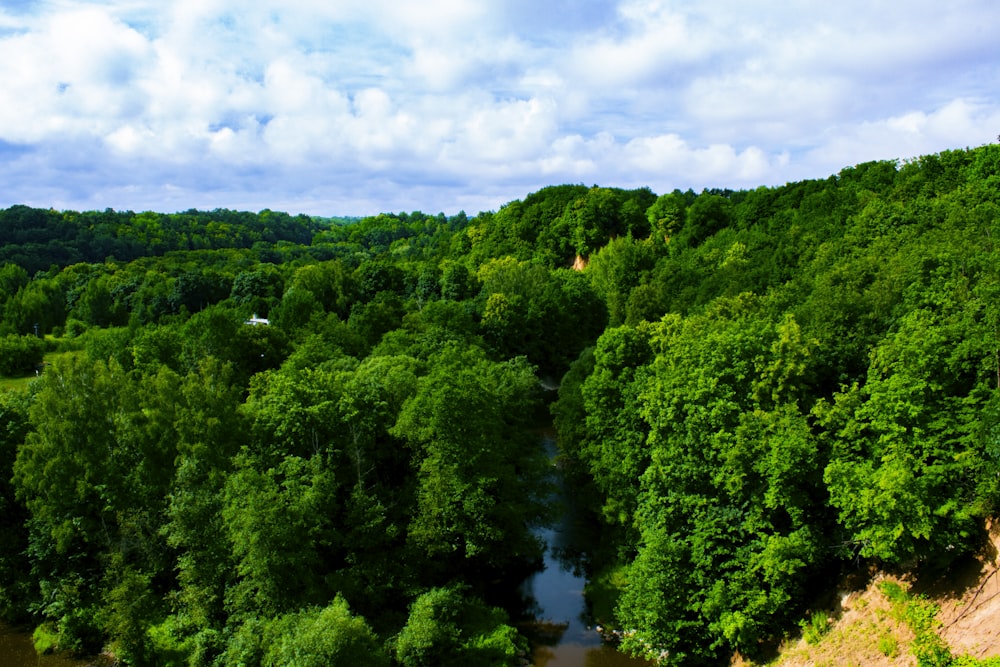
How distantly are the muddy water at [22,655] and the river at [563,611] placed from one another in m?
18.7

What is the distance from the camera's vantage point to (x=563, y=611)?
103ft

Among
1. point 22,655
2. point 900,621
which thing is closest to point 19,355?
point 22,655

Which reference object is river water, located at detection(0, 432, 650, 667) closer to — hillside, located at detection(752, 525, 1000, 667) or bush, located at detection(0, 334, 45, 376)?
hillside, located at detection(752, 525, 1000, 667)

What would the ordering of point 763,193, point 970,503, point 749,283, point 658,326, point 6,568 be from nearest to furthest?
point 970,503, point 6,568, point 658,326, point 749,283, point 763,193

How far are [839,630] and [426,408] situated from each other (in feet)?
57.4

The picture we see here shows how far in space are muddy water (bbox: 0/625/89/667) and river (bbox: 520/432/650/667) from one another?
18.7m

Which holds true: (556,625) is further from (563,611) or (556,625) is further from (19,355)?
(19,355)

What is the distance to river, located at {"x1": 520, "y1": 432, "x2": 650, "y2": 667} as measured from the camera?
2794 cm

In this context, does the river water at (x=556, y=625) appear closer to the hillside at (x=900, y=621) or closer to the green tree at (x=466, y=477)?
the green tree at (x=466, y=477)

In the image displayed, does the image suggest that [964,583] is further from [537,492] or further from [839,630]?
[537,492]

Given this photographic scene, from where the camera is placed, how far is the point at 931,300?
27922 millimetres

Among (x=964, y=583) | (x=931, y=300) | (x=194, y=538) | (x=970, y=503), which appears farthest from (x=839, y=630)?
(x=194, y=538)

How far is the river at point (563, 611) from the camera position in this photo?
2794 centimetres

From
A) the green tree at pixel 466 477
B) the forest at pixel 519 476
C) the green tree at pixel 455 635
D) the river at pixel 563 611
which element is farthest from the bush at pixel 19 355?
the green tree at pixel 455 635
